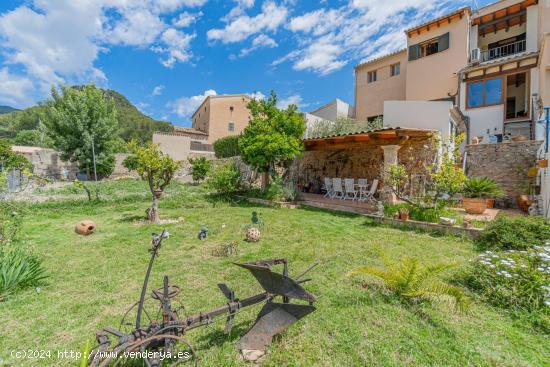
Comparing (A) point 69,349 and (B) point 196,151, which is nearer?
(A) point 69,349

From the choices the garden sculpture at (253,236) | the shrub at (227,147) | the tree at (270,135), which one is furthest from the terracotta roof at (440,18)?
the garden sculpture at (253,236)

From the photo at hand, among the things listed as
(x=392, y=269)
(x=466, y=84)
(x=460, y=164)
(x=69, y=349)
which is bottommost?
(x=69, y=349)

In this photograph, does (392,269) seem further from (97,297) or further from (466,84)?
(466,84)

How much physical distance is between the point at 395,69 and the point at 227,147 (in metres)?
15.3

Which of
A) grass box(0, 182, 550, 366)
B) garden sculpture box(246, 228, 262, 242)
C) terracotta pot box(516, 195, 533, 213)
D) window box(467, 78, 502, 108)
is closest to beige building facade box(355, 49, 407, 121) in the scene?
window box(467, 78, 502, 108)

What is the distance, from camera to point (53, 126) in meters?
19.7

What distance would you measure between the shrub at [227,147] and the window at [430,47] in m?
14.8

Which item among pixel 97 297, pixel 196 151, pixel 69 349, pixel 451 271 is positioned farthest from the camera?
pixel 196 151

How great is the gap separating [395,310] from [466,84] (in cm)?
1712

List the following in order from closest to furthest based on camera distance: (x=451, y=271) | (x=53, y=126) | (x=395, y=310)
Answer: (x=395, y=310) < (x=451, y=271) < (x=53, y=126)

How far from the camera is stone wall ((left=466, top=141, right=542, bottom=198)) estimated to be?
8969 mm

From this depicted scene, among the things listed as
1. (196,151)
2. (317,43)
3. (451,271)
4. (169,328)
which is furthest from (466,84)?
(196,151)

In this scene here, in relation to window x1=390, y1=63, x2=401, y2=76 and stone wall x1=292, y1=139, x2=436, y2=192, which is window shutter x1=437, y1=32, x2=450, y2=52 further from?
stone wall x1=292, y1=139, x2=436, y2=192

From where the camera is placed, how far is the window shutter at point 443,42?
54.3 ft
